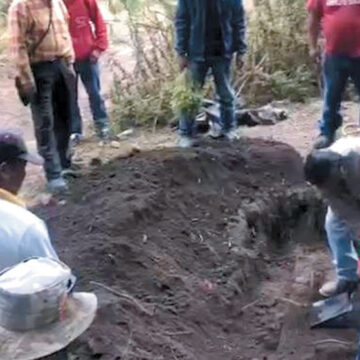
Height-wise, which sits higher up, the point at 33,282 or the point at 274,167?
the point at 33,282

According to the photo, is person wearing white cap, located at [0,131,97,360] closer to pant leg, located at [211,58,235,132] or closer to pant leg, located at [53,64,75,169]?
pant leg, located at [53,64,75,169]

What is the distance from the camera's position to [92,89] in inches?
343

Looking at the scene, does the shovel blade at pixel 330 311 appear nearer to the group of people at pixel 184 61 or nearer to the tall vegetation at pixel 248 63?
the group of people at pixel 184 61

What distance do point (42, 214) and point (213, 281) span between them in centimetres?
145

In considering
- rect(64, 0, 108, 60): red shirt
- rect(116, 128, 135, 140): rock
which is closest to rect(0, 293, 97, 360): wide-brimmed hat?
rect(64, 0, 108, 60): red shirt

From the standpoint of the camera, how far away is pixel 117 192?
6.89 metres

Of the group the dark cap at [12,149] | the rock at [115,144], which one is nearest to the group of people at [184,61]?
the rock at [115,144]

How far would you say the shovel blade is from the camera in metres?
5.32

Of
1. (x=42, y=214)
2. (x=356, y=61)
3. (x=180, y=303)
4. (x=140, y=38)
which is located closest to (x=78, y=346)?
(x=180, y=303)

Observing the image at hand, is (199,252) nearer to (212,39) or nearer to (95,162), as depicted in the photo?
(95,162)

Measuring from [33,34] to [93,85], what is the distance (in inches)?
68.8

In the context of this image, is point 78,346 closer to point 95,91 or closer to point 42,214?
point 42,214

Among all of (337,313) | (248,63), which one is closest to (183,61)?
(248,63)

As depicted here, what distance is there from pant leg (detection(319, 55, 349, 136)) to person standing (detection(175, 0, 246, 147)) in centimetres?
90
